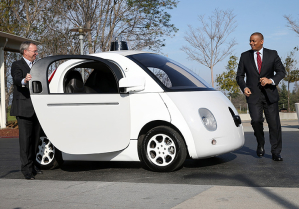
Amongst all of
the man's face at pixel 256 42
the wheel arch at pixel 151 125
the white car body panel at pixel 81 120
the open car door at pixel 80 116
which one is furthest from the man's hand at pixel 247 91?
the white car body panel at pixel 81 120

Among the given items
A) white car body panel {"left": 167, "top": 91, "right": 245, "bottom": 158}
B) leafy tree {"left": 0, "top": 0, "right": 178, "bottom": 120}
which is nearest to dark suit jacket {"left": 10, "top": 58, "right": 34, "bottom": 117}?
white car body panel {"left": 167, "top": 91, "right": 245, "bottom": 158}

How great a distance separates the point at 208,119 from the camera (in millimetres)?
5688

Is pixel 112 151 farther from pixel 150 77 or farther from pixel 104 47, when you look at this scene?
pixel 104 47

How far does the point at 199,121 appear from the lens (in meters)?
5.55

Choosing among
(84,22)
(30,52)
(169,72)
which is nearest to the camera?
(30,52)

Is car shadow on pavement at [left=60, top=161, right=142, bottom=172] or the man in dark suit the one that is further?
car shadow on pavement at [left=60, top=161, right=142, bottom=172]

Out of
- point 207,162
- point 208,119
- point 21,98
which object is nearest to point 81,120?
point 21,98

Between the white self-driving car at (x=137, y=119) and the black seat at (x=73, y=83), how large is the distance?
0.73 meters

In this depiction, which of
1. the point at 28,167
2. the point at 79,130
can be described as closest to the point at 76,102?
the point at 79,130

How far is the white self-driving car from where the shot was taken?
5.56 meters

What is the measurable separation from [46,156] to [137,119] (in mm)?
1707

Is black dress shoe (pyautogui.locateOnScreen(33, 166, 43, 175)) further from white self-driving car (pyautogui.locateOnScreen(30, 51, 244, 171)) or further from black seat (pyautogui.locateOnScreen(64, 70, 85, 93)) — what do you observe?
black seat (pyautogui.locateOnScreen(64, 70, 85, 93))

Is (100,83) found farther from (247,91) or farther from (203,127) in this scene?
(247,91)

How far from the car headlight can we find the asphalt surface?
0.61 metres
